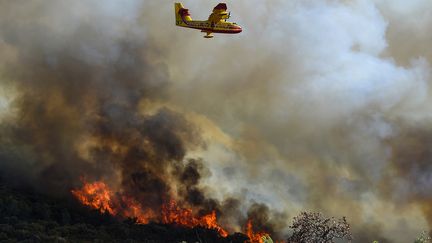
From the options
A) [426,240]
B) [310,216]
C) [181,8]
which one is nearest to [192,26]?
[181,8]

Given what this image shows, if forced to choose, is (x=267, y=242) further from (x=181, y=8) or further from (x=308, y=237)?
(x=181, y=8)

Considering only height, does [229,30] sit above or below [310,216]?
above

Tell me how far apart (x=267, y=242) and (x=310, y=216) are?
38399 millimetres

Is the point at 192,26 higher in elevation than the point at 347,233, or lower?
higher

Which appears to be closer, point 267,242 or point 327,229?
point 267,242

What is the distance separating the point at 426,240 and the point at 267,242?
2649 cm

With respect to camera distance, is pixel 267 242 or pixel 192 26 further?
pixel 192 26

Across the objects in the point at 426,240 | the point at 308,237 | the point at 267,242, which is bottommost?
the point at 267,242

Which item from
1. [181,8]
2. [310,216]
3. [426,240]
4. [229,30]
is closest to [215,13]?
[229,30]

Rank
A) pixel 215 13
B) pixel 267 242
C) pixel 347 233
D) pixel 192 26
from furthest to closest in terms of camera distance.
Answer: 1. pixel 192 26
2. pixel 215 13
3. pixel 347 233
4. pixel 267 242

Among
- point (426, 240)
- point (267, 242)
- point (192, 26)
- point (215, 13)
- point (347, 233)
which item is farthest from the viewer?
point (192, 26)

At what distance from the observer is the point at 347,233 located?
106 metres

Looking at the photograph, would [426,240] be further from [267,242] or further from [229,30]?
[229,30]

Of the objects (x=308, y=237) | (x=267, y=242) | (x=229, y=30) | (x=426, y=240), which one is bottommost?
(x=267, y=242)
